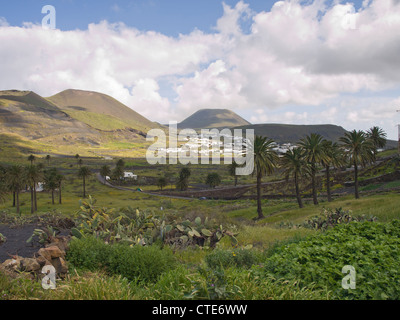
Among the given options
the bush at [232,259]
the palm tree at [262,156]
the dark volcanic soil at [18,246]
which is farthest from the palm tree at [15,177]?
the bush at [232,259]

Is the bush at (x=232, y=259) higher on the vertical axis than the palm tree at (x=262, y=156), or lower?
lower

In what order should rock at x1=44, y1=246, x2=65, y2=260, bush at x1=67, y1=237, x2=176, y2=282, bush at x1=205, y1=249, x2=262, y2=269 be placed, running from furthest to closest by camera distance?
bush at x1=205, y1=249, x2=262, y2=269, rock at x1=44, y1=246, x2=65, y2=260, bush at x1=67, y1=237, x2=176, y2=282

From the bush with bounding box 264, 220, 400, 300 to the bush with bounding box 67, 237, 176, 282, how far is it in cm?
304

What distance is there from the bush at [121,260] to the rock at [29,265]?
107 centimetres

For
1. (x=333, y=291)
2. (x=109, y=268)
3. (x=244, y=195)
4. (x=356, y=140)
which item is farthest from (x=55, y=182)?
(x=333, y=291)

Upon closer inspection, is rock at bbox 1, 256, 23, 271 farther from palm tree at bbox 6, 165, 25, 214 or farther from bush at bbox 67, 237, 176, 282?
palm tree at bbox 6, 165, 25, 214

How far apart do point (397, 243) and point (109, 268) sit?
322 inches

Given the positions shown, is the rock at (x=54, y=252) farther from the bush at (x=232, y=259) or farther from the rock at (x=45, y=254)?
the bush at (x=232, y=259)

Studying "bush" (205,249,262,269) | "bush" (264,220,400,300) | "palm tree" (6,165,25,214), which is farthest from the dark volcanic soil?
"palm tree" (6,165,25,214)

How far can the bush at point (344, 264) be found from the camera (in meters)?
5.76

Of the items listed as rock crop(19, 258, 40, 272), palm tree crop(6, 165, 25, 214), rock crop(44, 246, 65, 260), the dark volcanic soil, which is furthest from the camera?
palm tree crop(6, 165, 25, 214)

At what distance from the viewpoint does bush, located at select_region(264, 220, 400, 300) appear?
18.9 ft

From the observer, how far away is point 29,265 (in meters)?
7.55
